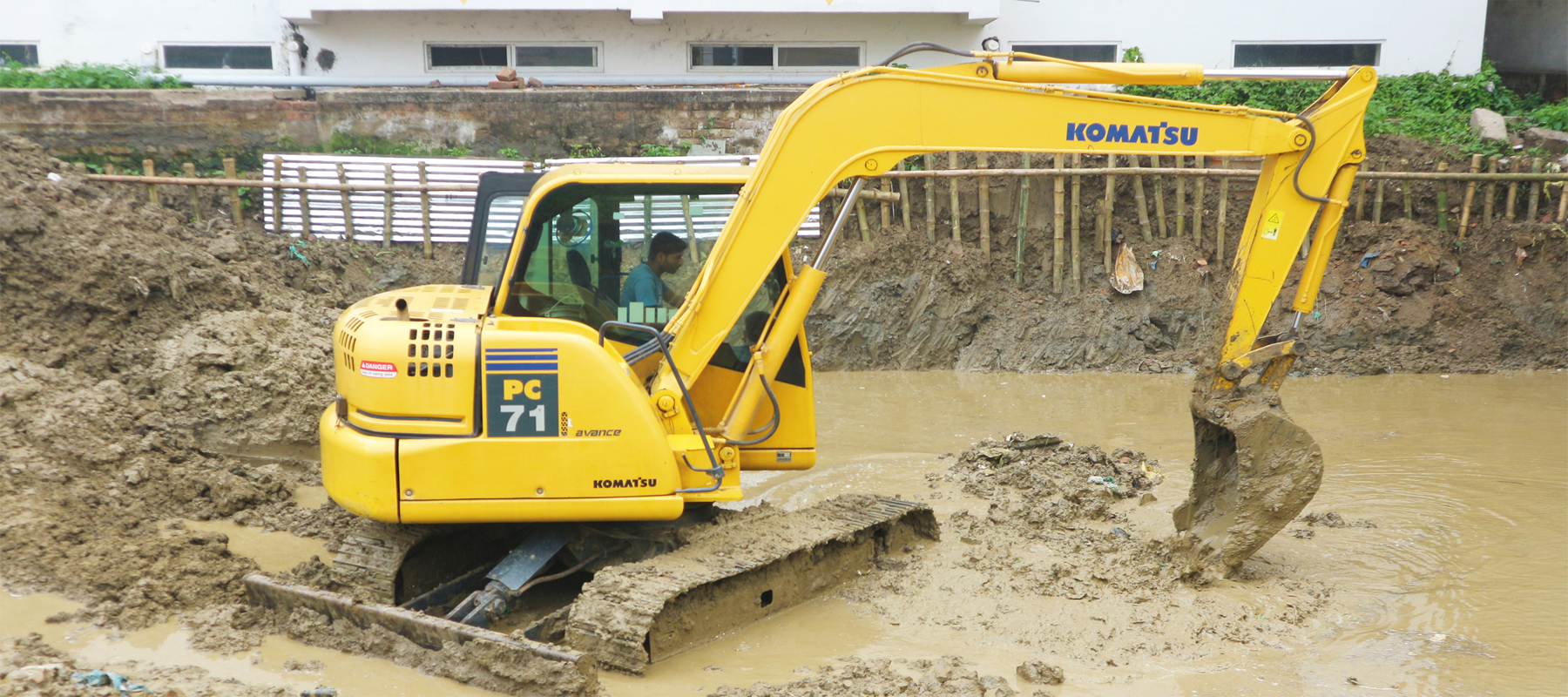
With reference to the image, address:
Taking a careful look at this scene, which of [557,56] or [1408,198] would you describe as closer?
[1408,198]

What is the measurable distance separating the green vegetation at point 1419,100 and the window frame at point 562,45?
7095 millimetres

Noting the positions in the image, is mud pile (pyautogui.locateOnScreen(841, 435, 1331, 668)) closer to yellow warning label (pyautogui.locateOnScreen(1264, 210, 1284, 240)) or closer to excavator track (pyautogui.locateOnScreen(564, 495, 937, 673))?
excavator track (pyautogui.locateOnScreen(564, 495, 937, 673))

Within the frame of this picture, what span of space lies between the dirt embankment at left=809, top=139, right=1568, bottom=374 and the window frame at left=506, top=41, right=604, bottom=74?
5001 mm

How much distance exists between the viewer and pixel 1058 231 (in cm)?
1144

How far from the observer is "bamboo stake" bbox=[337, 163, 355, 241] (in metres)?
11.7

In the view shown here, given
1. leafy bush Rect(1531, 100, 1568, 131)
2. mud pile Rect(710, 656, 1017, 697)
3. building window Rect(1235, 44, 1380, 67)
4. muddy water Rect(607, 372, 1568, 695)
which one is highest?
building window Rect(1235, 44, 1380, 67)

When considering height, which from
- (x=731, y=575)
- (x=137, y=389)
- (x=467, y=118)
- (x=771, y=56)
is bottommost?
(x=731, y=575)

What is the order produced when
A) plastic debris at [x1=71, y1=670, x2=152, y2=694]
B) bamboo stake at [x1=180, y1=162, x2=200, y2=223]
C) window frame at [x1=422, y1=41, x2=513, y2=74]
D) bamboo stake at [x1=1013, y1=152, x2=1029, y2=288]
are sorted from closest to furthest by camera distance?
plastic debris at [x1=71, y1=670, x2=152, y2=694] → bamboo stake at [x1=180, y1=162, x2=200, y2=223] → bamboo stake at [x1=1013, y1=152, x2=1029, y2=288] → window frame at [x1=422, y1=41, x2=513, y2=74]

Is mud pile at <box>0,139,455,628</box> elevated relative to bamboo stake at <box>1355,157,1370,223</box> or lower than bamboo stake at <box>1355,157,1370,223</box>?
lower

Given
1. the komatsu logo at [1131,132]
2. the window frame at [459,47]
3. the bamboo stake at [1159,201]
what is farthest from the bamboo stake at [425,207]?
the komatsu logo at [1131,132]

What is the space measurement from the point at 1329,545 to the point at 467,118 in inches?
415

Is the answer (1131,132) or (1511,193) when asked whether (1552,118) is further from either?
(1131,132)

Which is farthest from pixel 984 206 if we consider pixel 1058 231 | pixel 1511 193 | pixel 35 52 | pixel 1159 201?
pixel 35 52

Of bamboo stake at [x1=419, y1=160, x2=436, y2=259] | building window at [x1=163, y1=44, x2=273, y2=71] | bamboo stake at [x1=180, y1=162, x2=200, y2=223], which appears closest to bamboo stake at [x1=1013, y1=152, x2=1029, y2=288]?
bamboo stake at [x1=419, y1=160, x2=436, y2=259]
